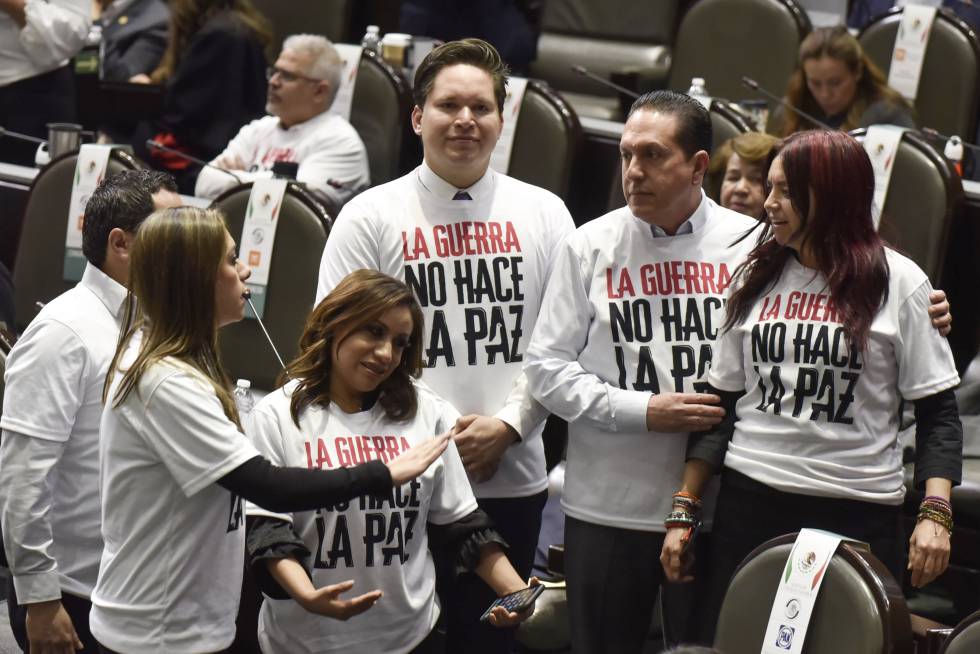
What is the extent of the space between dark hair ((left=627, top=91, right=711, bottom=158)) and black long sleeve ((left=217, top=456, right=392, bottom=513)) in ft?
2.50

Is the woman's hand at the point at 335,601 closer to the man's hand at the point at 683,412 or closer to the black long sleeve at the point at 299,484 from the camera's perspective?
the black long sleeve at the point at 299,484

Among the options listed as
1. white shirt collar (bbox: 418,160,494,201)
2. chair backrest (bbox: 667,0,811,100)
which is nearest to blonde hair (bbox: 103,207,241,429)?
white shirt collar (bbox: 418,160,494,201)

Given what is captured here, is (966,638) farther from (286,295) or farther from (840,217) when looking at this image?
(286,295)

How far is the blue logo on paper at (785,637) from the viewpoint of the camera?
1979 mm

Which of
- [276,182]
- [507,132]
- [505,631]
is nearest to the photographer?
[505,631]

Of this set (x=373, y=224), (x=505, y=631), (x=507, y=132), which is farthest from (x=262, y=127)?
(x=505, y=631)

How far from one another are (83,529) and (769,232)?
1213mm

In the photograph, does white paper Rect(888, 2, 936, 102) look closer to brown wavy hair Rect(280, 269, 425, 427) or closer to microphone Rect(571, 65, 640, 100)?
microphone Rect(571, 65, 640, 100)

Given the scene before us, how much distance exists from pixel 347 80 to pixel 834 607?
3014 millimetres

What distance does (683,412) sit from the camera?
7.67ft

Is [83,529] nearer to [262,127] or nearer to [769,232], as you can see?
[769,232]

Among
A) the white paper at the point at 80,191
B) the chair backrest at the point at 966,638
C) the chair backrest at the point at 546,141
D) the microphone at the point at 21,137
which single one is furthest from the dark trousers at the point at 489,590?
the microphone at the point at 21,137

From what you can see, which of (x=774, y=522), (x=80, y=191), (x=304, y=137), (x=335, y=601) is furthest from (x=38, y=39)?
(x=774, y=522)

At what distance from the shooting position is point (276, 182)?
3467 millimetres
